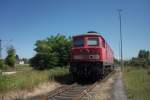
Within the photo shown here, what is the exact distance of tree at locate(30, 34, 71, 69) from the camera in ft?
111

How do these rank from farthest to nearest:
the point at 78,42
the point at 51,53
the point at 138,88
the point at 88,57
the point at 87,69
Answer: the point at 51,53
the point at 78,42
the point at 87,69
the point at 88,57
the point at 138,88

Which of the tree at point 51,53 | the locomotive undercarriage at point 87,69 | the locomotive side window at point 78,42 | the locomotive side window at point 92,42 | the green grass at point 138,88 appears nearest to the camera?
the green grass at point 138,88

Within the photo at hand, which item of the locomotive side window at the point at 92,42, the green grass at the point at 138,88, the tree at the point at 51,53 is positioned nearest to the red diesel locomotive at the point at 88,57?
the locomotive side window at the point at 92,42

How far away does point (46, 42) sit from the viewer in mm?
35688

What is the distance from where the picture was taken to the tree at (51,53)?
1329 inches

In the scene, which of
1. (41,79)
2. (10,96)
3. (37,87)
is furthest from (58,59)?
(10,96)

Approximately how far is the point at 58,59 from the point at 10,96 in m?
21.7

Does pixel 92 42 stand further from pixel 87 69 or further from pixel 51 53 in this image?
pixel 51 53

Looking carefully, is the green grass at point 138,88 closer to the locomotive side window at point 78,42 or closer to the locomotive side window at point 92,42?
the locomotive side window at point 92,42

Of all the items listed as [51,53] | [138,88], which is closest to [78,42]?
[138,88]

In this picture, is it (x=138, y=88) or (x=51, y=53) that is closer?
(x=138, y=88)

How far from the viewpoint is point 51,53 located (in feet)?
111

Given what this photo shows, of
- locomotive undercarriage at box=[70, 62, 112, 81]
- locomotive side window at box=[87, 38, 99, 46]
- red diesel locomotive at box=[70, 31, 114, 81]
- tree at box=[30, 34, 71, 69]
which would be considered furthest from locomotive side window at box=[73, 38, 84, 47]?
tree at box=[30, 34, 71, 69]

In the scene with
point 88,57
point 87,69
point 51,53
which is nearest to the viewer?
point 88,57
